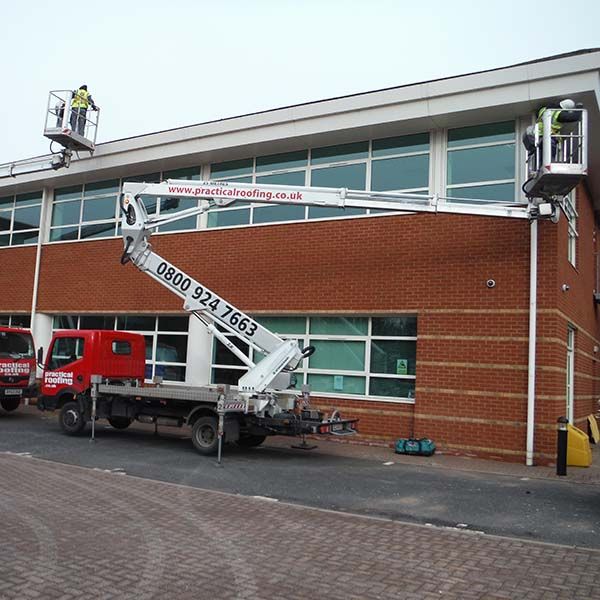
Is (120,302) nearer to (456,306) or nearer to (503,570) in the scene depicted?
(456,306)

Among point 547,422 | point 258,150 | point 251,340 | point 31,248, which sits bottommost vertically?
point 547,422

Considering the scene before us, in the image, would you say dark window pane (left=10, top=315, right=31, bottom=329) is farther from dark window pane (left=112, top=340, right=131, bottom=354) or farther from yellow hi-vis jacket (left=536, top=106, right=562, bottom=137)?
yellow hi-vis jacket (left=536, top=106, right=562, bottom=137)

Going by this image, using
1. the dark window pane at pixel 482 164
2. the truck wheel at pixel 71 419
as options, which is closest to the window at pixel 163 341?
the truck wheel at pixel 71 419

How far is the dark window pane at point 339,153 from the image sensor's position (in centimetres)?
1398

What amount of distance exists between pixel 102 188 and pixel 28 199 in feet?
11.4

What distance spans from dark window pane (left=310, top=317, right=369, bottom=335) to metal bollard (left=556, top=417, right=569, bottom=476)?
14.4 ft

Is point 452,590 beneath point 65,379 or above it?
beneath

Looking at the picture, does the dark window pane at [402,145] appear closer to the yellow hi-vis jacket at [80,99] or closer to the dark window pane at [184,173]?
the dark window pane at [184,173]

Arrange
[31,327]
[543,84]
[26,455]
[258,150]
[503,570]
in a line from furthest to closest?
1. [31,327]
2. [258,150]
3. [543,84]
4. [26,455]
5. [503,570]

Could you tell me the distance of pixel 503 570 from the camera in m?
→ 5.52

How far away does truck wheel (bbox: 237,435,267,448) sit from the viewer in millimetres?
12148

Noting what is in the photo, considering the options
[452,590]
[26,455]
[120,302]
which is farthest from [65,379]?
[452,590]

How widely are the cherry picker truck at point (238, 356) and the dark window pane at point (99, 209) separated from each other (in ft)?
18.2

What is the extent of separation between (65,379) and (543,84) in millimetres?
10754
